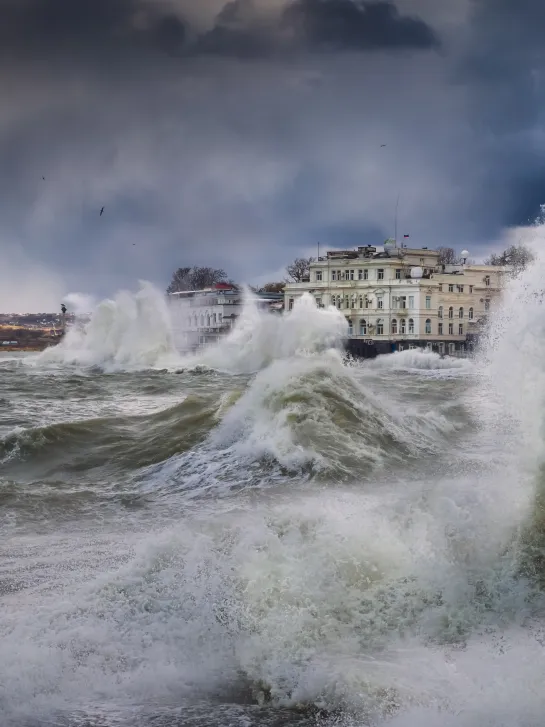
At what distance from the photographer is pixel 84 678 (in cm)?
522

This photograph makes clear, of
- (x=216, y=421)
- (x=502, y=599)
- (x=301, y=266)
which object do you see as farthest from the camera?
(x=301, y=266)

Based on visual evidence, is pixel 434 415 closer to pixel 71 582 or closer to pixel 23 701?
pixel 71 582

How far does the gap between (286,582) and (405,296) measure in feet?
232

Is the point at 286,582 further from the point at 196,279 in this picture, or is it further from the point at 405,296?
the point at 196,279

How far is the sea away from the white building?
200 ft

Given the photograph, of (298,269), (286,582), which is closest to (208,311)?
(298,269)

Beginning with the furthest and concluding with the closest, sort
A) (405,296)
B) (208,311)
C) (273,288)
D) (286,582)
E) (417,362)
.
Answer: (273,288), (208,311), (405,296), (417,362), (286,582)

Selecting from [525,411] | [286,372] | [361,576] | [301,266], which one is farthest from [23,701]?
[301,266]

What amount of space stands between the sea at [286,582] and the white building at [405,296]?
60822 millimetres

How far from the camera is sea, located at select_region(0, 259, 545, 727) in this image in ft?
16.4

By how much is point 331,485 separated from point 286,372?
584 cm

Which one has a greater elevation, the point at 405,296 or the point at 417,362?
the point at 405,296

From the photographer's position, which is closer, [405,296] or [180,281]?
[405,296]

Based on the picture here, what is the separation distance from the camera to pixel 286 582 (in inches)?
253
